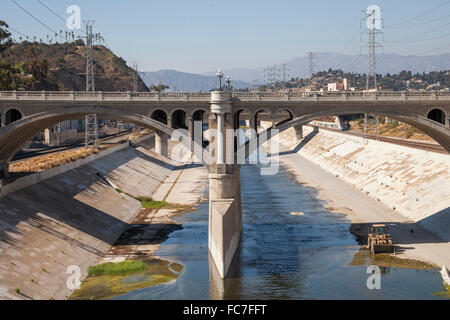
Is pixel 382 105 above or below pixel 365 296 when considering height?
above

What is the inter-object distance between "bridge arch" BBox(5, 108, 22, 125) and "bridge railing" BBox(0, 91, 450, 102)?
6.31ft

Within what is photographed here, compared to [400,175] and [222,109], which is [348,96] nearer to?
[222,109]

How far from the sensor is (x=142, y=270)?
176 ft

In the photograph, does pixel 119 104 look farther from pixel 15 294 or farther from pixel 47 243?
pixel 15 294

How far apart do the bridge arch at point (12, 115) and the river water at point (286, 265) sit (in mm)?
24056

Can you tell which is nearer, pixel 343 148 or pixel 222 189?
pixel 222 189

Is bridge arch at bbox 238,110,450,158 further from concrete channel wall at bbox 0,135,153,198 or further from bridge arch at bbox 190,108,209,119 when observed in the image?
concrete channel wall at bbox 0,135,153,198

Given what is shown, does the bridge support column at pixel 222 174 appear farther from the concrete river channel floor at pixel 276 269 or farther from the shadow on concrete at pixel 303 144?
the shadow on concrete at pixel 303 144

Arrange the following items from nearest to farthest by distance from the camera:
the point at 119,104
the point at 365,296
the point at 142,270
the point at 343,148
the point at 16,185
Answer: the point at 365,296 < the point at 142,270 < the point at 16,185 < the point at 119,104 < the point at 343,148

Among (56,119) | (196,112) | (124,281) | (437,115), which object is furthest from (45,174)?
(437,115)

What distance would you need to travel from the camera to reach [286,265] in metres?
55.6

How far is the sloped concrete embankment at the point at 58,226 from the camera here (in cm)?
4647
